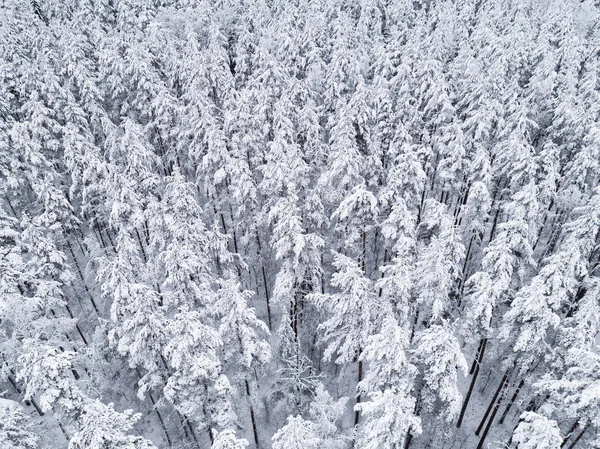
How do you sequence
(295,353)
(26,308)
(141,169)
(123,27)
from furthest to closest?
(123,27) → (141,169) → (295,353) → (26,308)

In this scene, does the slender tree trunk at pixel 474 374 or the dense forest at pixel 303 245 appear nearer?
the dense forest at pixel 303 245

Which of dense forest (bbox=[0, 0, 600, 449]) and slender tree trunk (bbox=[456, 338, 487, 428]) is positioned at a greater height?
dense forest (bbox=[0, 0, 600, 449])

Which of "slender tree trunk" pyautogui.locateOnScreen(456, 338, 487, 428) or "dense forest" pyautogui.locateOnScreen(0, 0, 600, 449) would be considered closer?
"dense forest" pyautogui.locateOnScreen(0, 0, 600, 449)

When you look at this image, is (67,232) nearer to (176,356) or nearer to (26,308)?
(26,308)

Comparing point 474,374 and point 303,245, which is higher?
point 303,245

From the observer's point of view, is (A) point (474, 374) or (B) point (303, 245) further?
(A) point (474, 374)

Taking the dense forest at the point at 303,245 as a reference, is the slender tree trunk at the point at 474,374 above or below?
below

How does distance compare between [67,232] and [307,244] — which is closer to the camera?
[307,244]

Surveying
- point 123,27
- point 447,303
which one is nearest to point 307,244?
point 447,303
